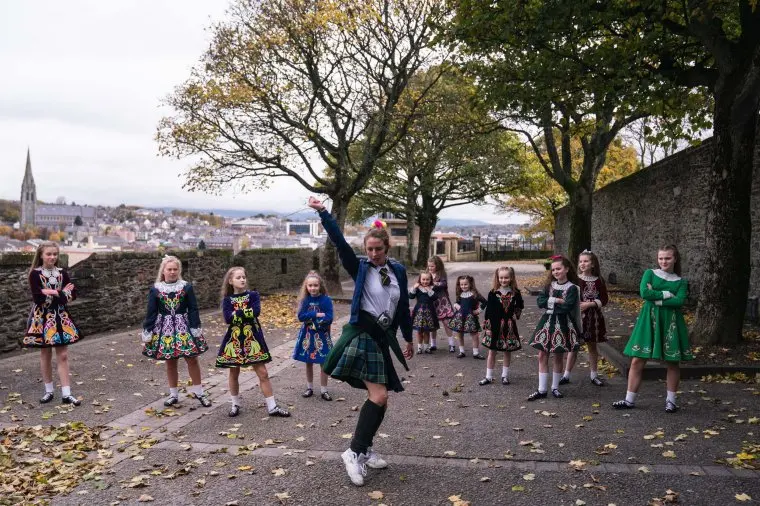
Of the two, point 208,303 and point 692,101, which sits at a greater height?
point 692,101

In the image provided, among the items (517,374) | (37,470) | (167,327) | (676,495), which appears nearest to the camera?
(676,495)

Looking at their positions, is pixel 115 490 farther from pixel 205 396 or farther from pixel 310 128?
pixel 310 128

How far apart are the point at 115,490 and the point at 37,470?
89 centimetres

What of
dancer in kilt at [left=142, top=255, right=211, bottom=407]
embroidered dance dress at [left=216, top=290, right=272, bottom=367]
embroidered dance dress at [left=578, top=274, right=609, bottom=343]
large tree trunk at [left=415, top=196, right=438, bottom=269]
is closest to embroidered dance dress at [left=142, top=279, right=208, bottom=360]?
dancer in kilt at [left=142, top=255, right=211, bottom=407]

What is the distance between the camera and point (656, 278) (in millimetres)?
6676

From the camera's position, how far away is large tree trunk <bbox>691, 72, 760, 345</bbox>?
9000 millimetres

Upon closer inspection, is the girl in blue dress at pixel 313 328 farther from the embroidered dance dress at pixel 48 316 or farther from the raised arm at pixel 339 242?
the embroidered dance dress at pixel 48 316

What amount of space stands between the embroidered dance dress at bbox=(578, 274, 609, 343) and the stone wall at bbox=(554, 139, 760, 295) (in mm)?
3615

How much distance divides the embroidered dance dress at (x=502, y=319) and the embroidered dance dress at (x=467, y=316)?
6.48 feet

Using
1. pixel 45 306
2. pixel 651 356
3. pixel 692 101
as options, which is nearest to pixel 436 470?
pixel 651 356

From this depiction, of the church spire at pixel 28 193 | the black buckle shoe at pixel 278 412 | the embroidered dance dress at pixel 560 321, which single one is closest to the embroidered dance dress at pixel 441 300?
the embroidered dance dress at pixel 560 321

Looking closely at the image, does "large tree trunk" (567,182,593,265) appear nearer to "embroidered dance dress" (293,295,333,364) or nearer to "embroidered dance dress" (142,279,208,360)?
"embroidered dance dress" (293,295,333,364)

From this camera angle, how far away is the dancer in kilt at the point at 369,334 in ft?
15.5

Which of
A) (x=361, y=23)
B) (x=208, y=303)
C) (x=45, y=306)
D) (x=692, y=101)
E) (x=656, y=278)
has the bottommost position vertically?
(x=208, y=303)
